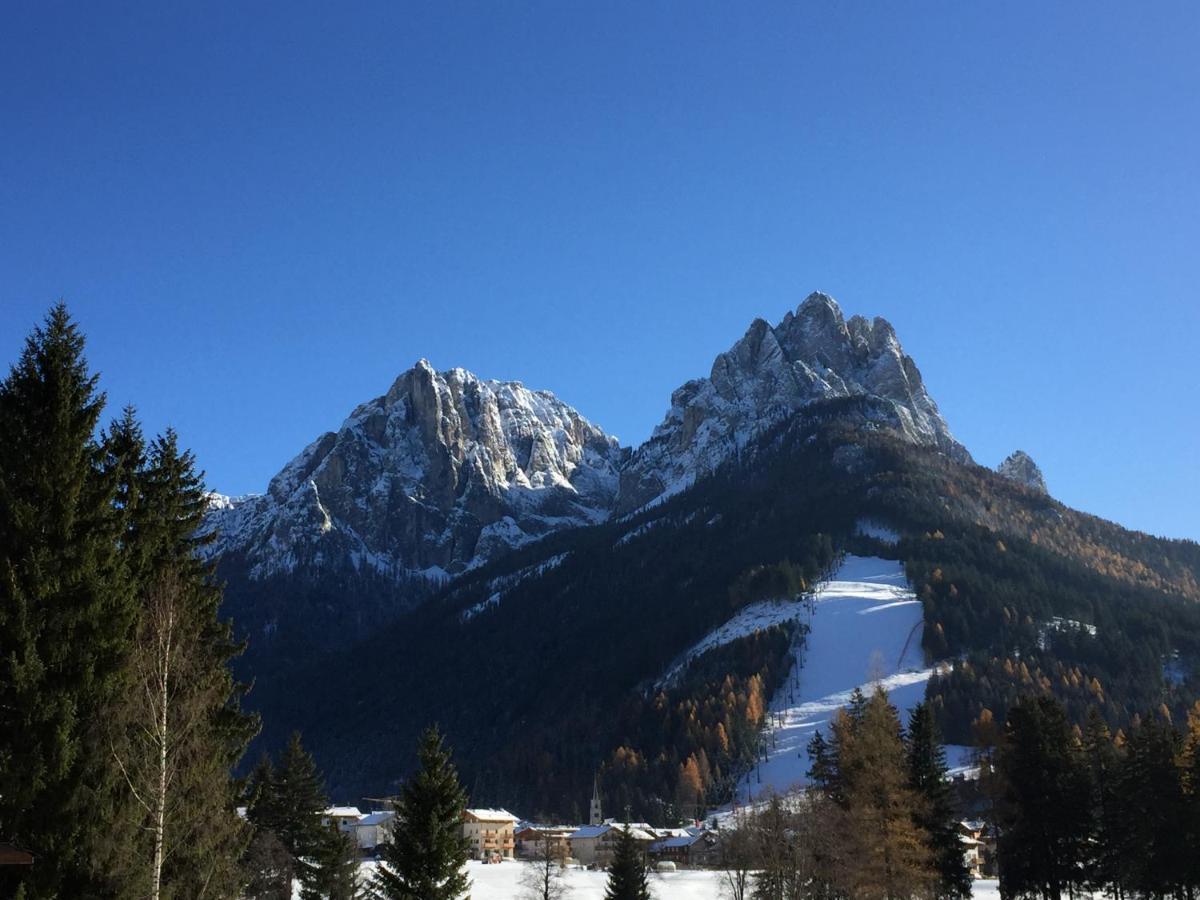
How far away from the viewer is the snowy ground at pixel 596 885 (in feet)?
247

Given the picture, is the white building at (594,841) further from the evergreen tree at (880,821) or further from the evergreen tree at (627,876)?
the evergreen tree at (880,821)

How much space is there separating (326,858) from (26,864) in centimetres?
3370

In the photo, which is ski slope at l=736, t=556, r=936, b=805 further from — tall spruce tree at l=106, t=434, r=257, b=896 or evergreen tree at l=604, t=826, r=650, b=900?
tall spruce tree at l=106, t=434, r=257, b=896

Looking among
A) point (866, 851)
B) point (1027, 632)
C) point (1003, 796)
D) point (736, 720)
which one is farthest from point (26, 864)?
point (1027, 632)

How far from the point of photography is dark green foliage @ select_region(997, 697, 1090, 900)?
53812 mm

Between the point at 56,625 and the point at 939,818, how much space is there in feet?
147

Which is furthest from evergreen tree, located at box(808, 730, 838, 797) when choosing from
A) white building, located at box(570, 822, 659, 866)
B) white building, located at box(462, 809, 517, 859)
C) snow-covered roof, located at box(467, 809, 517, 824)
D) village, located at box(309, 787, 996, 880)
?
snow-covered roof, located at box(467, 809, 517, 824)

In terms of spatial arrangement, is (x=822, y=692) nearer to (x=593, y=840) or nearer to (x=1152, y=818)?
(x=593, y=840)

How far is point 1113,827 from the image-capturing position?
5503cm

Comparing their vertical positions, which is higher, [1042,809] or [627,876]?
[1042,809]

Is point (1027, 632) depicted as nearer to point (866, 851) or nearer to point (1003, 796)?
point (1003, 796)

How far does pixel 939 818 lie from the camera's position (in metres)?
54.0

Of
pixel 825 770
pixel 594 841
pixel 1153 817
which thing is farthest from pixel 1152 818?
pixel 594 841

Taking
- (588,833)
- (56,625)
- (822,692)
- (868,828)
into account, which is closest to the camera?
(56,625)
